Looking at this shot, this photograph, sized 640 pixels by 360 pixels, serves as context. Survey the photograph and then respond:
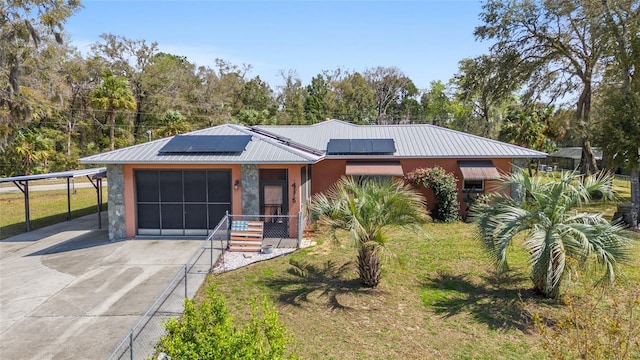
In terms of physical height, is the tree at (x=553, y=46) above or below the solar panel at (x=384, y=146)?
above

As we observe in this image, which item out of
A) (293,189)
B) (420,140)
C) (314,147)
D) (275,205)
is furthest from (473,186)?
(275,205)

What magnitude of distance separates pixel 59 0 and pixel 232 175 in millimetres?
18747

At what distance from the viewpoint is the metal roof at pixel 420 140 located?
19.1 meters

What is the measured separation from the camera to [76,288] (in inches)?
411

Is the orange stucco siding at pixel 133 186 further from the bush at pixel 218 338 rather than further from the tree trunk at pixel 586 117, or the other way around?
the tree trunk at pixel 586 117

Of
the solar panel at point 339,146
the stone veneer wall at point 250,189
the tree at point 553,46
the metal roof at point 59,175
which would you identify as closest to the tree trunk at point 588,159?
the tree at point 553,46

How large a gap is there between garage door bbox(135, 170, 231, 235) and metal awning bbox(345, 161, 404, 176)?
21.1 ft

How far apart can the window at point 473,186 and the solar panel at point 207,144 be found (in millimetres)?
11186

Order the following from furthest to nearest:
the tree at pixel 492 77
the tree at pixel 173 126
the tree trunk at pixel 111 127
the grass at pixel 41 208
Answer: the tree trunk at pixel 111 127 → the tree at pixel 173 126 → the tree at pixel 492 77 → the grass at pixel 41 208

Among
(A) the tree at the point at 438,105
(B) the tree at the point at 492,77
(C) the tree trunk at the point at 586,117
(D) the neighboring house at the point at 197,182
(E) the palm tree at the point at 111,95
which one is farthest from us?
(A) the tree at the point at 438,105

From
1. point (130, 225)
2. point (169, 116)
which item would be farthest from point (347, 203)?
point (169, 116)

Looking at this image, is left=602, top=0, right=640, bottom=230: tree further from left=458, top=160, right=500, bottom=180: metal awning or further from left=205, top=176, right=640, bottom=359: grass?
left=205, top=176, right=640, bottom=359: grass

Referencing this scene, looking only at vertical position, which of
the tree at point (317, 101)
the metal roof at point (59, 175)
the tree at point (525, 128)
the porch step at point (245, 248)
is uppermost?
the tree at point (317, 101)

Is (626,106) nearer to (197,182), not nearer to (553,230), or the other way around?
(553,230)
